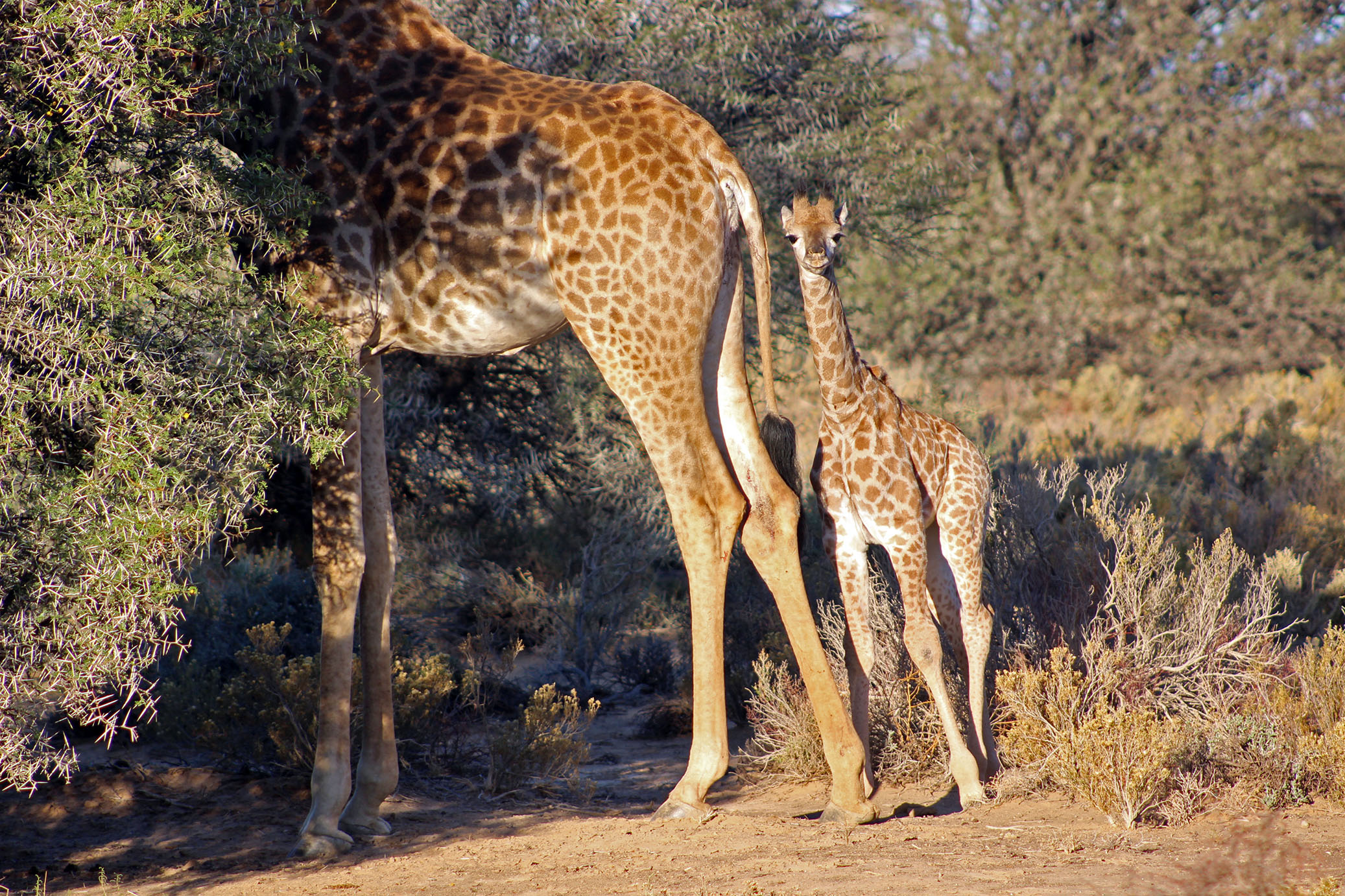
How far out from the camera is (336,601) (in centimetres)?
466

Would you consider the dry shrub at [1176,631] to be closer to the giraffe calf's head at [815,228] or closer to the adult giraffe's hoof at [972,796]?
the adult giraffe's hoof at [972,796]

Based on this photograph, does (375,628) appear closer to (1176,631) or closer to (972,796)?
(972,796)

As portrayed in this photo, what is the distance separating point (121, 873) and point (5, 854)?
597 millimetres

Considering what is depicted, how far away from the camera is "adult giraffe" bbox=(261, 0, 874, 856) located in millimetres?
4574

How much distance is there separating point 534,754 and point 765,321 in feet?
7.87

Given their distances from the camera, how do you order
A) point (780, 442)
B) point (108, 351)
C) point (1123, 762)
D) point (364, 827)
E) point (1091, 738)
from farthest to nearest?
point (780, 442) → point (364, 827) → point (1091, 738) → point (1123, 762) → point (108, 351)

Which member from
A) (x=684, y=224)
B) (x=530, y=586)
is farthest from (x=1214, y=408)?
(x=684, y=224)

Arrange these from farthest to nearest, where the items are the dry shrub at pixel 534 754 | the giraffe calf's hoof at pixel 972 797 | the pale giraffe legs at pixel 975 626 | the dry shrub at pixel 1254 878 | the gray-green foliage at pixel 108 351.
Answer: the dry shrub at pixel 534 754 → the pale giraffe legs at pixel 975 626 → the giraffe calf's hoof at pixel 972 797 → the gray-green foliage at pixel 108 351 → the dry shrub at pixel 1254 878

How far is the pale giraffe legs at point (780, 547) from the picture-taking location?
4.77 m

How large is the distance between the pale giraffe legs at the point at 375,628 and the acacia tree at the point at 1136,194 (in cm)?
1281

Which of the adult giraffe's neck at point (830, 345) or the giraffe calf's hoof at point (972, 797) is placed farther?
the adult giraffe's neck at point (830, 345)

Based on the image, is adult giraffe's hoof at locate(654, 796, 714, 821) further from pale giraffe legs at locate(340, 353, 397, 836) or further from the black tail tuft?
the black tail tuft

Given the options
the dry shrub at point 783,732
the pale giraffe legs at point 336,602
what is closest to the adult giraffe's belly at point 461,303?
the pale giraffe legs at point 336,602

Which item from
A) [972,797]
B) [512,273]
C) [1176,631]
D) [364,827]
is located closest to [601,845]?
[364,827]
